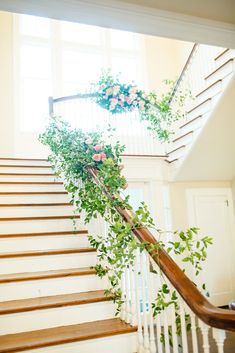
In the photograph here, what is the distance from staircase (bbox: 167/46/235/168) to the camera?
376cm

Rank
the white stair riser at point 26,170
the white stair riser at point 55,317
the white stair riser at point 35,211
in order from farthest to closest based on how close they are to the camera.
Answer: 1. the white stair riser at point 26,170
2. the white stair riser at point 35,211
3. the white stair riser at point 55,317

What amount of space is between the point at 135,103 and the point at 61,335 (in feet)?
10.4

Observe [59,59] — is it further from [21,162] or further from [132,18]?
[132,18]

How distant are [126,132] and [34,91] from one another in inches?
90.7

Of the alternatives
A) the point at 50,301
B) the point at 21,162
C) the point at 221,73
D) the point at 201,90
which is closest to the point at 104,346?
the point at 50,301

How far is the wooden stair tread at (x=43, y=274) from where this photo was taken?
2395mm

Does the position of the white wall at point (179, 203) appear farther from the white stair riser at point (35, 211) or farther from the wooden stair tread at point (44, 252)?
the wooden stair tread at point (44, 252)

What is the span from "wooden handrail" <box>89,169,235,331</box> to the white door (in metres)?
3.65

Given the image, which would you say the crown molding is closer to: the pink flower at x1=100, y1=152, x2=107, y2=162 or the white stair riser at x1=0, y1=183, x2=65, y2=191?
the pink flower at x1=100, y1=152, x2=107, y2=162

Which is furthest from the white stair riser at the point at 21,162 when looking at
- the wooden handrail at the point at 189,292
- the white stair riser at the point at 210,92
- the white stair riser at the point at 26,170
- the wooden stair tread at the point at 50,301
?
the wooden handrail at the point at 189,292

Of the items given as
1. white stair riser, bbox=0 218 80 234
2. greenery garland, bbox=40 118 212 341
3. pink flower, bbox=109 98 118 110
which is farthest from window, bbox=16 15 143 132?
white stair riser, bbox=0 218 80 234

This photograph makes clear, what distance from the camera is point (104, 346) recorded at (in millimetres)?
1993

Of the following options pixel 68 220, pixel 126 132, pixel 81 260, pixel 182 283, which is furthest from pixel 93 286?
pixel 126 132

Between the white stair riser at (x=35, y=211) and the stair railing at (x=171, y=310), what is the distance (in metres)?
1.20
